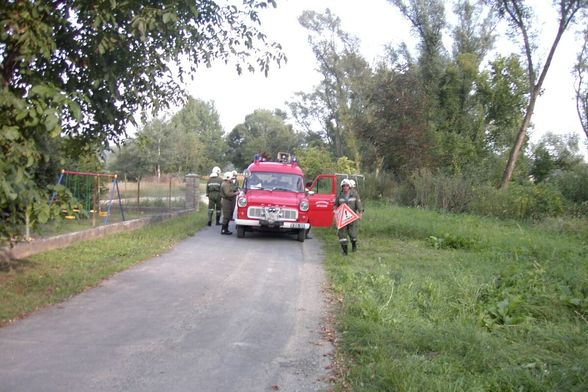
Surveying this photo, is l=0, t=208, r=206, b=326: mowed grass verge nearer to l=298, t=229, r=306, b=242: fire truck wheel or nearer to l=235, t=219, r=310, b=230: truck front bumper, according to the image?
l=235, t=219, r=310, b=230: truck front bumper

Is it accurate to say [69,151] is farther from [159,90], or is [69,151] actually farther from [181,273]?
[181,273]

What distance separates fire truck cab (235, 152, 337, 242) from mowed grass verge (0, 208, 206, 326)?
203 centimetres

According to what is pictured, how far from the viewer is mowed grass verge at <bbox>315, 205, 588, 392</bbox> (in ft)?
16.0

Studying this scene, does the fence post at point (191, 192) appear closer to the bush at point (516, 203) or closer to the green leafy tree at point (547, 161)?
the bush at point (516, 203)

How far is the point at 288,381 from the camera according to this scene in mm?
4988

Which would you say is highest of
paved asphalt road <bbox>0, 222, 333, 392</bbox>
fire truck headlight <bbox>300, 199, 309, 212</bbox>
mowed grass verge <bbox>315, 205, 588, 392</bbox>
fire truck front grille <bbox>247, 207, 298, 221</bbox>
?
fire truck headlight <bbox>300, 199, 309, 212</bbox>

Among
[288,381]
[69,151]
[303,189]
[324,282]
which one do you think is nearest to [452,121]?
[303,189]

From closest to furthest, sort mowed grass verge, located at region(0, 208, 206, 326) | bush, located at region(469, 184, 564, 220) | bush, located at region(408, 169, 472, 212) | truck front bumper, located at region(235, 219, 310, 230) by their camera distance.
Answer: mowed grass verge, located at region(0, 208, 206, 326) → truck front bumper, located at region(235, 219, 310, 230) → bush, located at region(469, 184, 564, 220) → bush, located at region(408, 169, 472, 212)

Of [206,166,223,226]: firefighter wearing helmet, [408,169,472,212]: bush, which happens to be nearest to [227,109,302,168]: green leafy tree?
Answer: [408,169,472,212]: bush

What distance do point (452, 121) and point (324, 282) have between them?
28.6 meters

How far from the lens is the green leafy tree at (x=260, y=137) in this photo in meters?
71.6

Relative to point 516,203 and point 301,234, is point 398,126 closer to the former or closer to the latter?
point 516,203

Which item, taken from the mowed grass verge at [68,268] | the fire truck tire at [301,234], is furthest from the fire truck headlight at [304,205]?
the mowed grass verge at [68,268]

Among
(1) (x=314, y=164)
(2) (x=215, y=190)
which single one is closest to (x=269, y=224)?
(2) (x=215, y=190)
